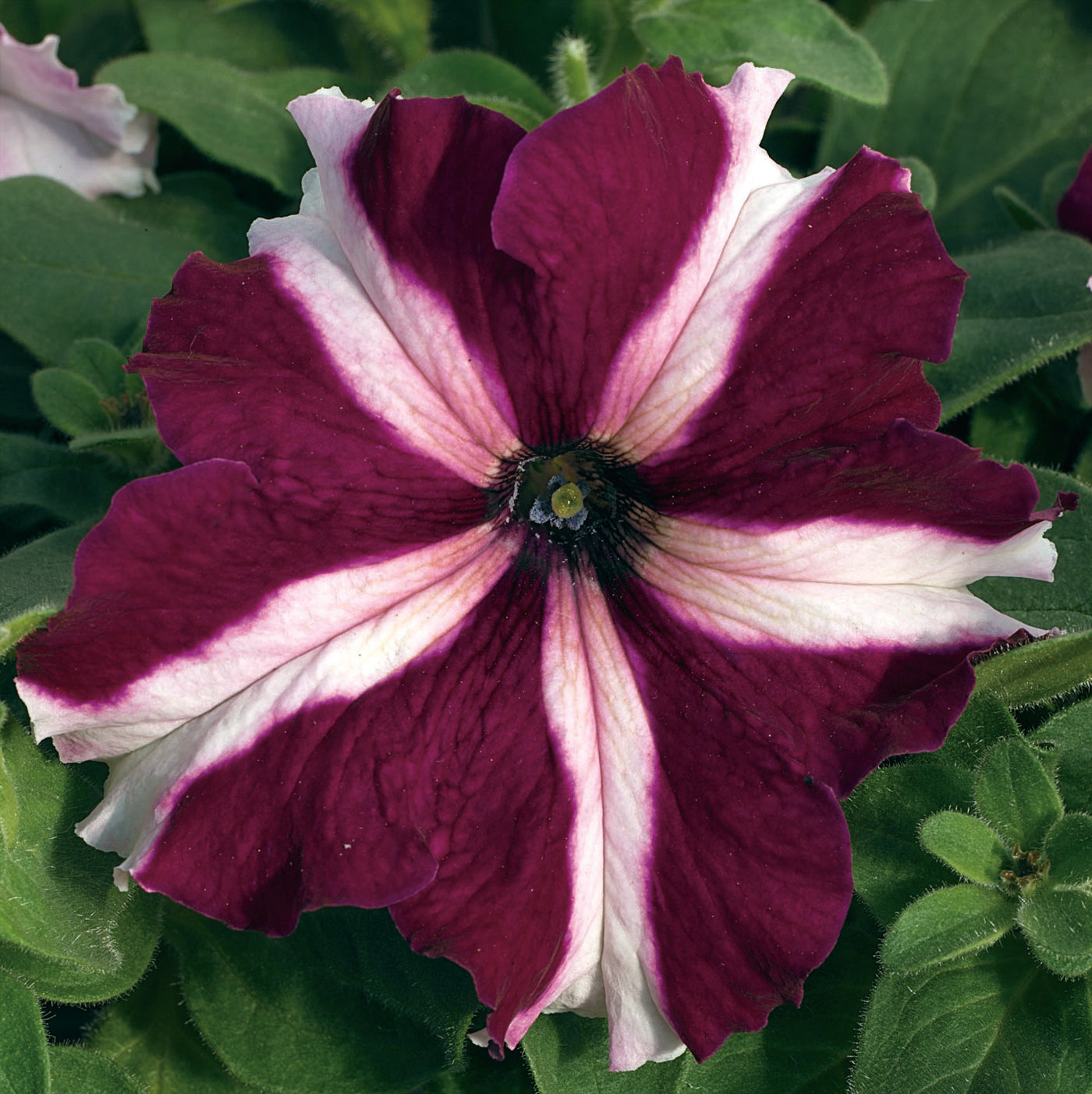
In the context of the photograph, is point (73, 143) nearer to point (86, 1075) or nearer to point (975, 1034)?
point (86, 1075)

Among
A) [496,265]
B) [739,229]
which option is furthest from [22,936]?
[739,229]

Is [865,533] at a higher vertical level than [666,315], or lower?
lower

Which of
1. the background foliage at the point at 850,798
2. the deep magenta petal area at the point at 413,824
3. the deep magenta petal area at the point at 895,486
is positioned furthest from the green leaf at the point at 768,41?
the deep magenta petal area at the point at 413,824

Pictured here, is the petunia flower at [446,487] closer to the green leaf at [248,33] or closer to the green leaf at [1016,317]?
the green leaf at [1016,317]

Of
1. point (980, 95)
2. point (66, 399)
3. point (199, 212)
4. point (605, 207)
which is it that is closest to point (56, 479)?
point (66, 399)

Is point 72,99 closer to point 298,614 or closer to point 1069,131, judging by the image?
point 298,614

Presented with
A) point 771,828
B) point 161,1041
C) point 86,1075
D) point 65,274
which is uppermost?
point 65,274
